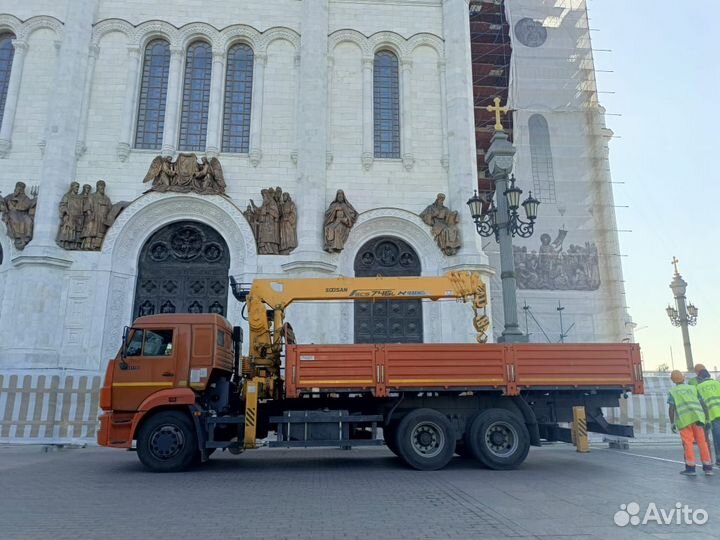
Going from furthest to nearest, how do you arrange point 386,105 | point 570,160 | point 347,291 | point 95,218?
point 570,160 → point 386,105 → point 95,218 → point 347,291

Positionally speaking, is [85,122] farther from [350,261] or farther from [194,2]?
[350,261]

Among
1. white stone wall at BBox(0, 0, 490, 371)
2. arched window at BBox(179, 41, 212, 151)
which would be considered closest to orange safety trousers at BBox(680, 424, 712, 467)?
white stone wall at BBox(0, 0, 490, 371)

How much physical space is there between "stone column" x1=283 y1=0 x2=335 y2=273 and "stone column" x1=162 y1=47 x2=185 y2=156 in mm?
4268

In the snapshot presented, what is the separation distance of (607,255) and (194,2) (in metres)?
19.6

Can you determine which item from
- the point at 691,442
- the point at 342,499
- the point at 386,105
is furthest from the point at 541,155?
the point at 342,499

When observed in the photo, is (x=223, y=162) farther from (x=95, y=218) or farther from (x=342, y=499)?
(x=342, y=499)

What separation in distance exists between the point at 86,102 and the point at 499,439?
1699cm

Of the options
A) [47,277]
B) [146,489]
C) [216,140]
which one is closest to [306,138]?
[216,140]

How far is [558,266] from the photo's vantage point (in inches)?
851

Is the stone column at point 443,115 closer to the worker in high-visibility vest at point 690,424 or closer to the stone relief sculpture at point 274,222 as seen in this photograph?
the stone relief sculpture at point 274,222

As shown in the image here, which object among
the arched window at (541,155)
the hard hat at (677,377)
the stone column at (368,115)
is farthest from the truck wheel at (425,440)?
the arched window at (541,155)

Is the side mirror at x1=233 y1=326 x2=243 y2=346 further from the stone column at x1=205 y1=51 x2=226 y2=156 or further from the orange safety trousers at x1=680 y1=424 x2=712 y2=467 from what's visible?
the stone column at x1=205 y1=51 x2=226 y2=156

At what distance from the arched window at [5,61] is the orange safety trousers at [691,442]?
2140 centimetres

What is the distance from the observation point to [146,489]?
6.99m
